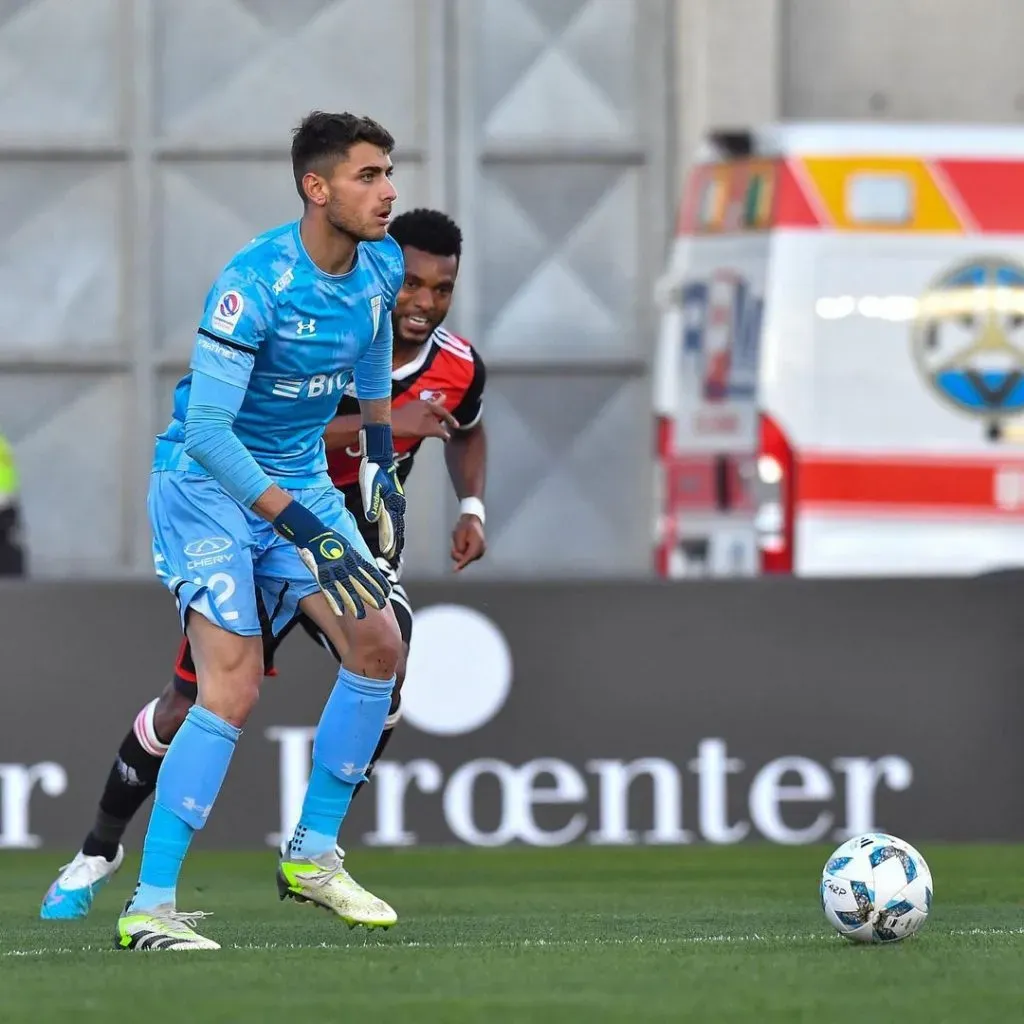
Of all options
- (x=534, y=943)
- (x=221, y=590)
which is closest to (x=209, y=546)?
(x=221, y=590)

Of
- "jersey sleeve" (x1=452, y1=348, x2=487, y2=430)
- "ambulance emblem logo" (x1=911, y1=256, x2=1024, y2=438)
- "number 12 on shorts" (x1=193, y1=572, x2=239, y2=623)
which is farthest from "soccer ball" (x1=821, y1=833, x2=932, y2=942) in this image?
"ambulance emblem logo" (x1=911, y1=256, x2=1024, y2=438)

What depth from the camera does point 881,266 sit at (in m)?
13.1

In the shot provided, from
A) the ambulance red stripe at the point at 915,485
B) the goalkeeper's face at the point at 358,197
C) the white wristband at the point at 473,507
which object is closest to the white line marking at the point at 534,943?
the goalkeeper's face at the point at 358,197

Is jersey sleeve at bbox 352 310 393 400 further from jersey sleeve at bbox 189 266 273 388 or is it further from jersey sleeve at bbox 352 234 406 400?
jersey sleeve at bbox 189 266 273 388

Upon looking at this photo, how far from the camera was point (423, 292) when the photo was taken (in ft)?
24.3

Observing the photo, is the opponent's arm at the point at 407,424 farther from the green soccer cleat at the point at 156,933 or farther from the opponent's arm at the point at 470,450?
the green soccer cleat at the point at 156,933

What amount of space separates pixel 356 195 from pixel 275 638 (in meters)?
1.32

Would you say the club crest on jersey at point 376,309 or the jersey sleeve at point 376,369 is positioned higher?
the club crest on jersey at point 376,309

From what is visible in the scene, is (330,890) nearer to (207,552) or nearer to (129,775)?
(207,552)

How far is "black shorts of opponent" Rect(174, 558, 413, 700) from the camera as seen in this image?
6.79 meters

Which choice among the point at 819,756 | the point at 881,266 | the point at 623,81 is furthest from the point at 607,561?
the point at 819,756

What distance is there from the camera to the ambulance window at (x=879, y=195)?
1305 centimetres

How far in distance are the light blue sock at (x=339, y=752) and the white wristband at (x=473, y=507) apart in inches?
58.1

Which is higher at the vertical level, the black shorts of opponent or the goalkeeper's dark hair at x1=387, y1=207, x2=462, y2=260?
the goalkeeper's dark hair at x1=387, y1=207, x2=462, y2=260
